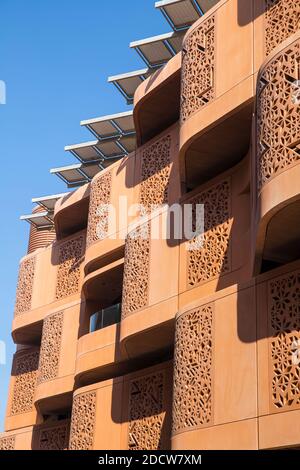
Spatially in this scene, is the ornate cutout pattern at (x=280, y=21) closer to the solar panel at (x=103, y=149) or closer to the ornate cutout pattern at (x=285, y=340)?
the ornate cutout pattern at (x=285, y=340)

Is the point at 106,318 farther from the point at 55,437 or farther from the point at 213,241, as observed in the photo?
the point at 213,241

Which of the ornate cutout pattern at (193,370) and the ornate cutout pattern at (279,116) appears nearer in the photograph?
the ornate cutout pattern at (279,116)

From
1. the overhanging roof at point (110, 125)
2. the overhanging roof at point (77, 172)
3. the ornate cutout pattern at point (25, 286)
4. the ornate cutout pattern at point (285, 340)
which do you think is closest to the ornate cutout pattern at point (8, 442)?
the ornate cutout pattern at point (25, 286)

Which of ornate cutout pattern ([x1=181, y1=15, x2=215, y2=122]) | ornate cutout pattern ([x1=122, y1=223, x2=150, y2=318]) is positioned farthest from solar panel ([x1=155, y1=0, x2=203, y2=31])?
ornate cutout pattern ([x1=122, y1=223, x2=150, y2=318])

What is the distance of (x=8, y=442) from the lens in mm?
22312

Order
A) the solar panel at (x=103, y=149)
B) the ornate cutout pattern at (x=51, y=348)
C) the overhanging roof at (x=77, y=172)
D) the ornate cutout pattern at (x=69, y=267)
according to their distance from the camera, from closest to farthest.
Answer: the ornate cutout pattern at (x=51, y=348)
the ornate cutout pattern at (x=69, y=267)
the solar panel at (x=103, y=149)
the overhanging roof at (x=77, y=172)

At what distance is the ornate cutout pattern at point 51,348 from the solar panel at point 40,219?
18.0 feet

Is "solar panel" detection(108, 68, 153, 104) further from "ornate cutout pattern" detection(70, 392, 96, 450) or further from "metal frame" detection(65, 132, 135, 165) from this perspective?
"ornate cutout pattern" detection(70, 392, 96, 450)

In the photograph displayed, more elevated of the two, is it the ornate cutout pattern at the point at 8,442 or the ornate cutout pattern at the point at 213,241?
the ornate cutout pattern at the point at 213,241

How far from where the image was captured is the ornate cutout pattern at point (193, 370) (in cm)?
1255

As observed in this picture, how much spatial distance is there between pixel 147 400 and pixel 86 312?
5.08 metres

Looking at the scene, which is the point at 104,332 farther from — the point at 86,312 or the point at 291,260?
the point at 291,260
